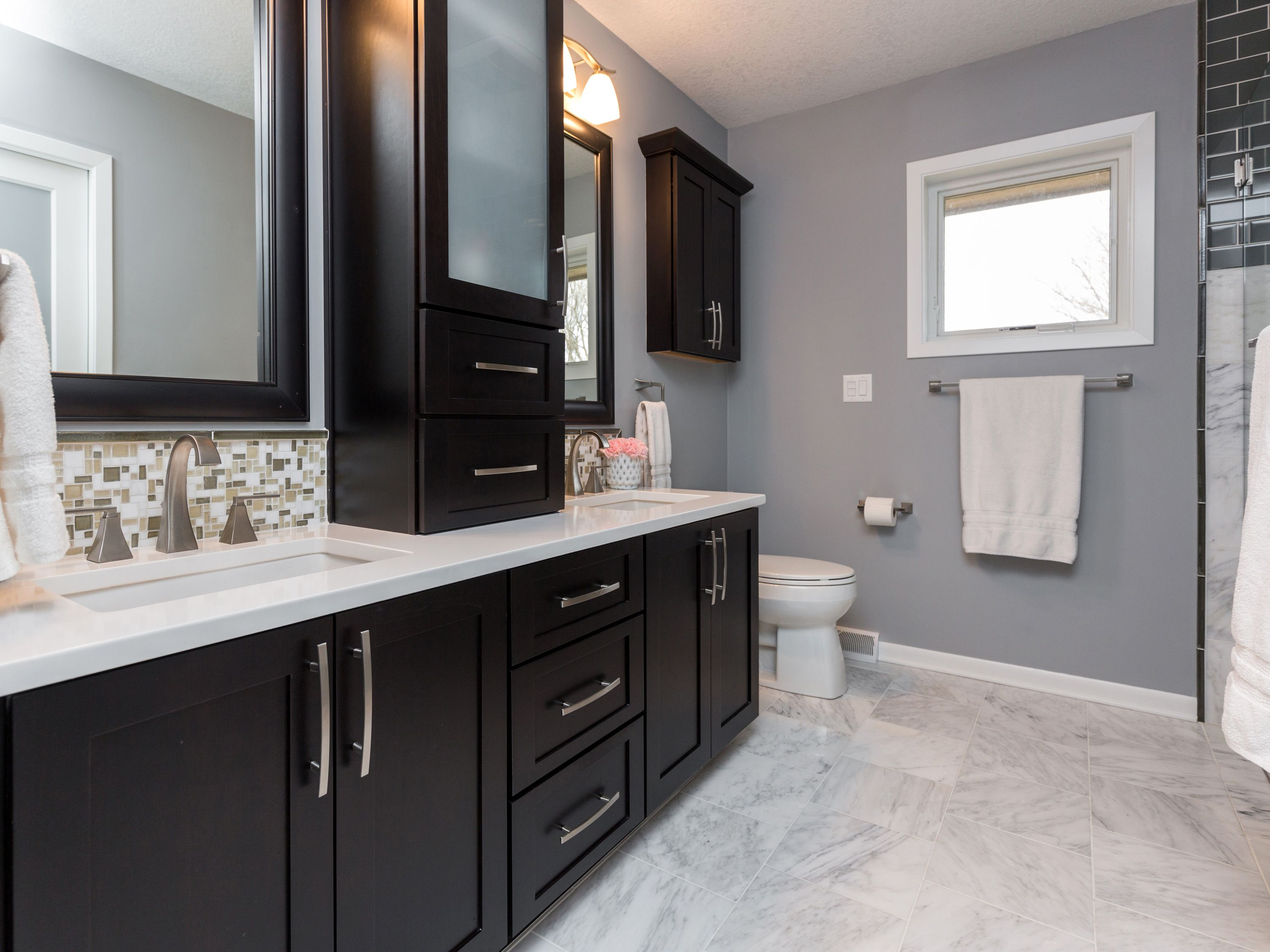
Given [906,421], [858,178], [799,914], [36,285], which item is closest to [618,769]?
[799,914]

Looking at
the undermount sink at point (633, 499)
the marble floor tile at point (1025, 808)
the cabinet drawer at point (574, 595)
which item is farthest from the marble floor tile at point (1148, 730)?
the cabinet drawer at point (574, 595)

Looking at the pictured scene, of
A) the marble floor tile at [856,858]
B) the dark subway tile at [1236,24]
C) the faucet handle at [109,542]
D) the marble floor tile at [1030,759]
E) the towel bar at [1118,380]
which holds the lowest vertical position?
the marble floor tile at [856,858]

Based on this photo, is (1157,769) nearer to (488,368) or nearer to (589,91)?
(488,368)

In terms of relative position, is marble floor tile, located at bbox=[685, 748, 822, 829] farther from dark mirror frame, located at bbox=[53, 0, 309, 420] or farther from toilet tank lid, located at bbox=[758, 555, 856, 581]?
dark mirror frame, located at bbox=[53, 0, 309, 420]

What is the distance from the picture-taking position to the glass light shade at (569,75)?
2141 mm

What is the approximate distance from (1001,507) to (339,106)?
8.17 ft

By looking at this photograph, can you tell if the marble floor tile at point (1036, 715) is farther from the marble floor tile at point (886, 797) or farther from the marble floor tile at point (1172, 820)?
the marble floor tile at point (886, 797)

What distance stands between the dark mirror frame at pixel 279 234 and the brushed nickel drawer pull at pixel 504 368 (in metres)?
0.37

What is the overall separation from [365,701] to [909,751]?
5.78ft

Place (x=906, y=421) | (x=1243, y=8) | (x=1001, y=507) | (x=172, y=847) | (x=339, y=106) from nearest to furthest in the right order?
(x=172, y=847) → (x=339, y=106) → (x=1243, y=8) → (x=1001, y=507) → (x=906, y=421)

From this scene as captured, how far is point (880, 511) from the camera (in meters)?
2.71

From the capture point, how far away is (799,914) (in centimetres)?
135

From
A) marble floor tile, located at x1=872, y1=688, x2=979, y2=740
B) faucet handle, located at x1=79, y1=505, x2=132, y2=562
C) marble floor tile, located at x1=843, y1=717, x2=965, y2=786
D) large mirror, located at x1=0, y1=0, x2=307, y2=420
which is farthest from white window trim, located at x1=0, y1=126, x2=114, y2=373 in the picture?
marble floor tile, located at x1=872, y1=688, x2=979, y2=740

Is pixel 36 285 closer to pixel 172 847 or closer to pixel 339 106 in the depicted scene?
pixel 339 106
